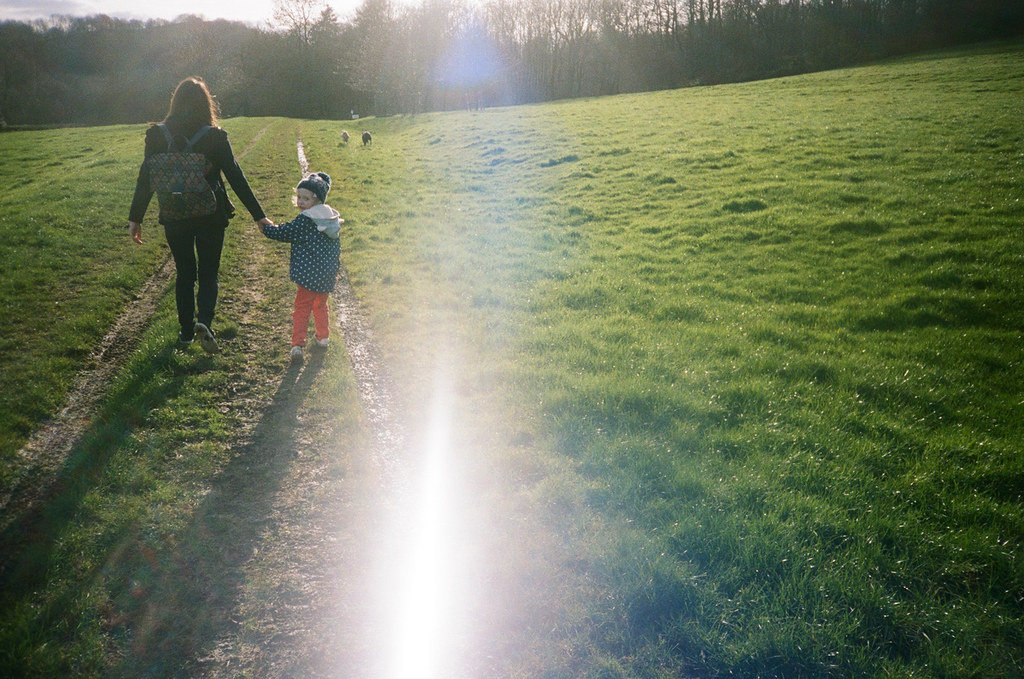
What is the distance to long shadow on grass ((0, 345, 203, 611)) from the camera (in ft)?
10.9

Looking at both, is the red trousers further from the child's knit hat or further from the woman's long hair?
the woman's long hair

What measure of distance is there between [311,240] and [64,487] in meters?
3.34

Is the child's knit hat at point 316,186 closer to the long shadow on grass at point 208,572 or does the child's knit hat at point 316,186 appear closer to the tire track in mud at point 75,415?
the long shadow on grass at point 208,572

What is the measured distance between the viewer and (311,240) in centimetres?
619

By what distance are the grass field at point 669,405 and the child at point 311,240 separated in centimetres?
96

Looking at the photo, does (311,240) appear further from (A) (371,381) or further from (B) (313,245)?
(A) (371,381)

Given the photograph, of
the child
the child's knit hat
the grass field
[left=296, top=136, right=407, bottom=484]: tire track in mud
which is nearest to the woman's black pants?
the grass field

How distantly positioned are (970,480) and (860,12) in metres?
74.8

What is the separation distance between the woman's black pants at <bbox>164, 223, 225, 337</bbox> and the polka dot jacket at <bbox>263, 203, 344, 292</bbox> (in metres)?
0.78

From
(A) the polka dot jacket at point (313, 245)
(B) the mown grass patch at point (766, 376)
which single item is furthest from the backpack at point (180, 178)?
(B) the mown grass patch at point (766, 376)

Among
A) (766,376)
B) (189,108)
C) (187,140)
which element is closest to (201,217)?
(187,140)

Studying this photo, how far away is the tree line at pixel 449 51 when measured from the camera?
54.6 metres

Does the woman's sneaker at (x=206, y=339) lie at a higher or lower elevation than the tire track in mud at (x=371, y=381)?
higher

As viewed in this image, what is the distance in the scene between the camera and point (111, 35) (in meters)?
79.6
